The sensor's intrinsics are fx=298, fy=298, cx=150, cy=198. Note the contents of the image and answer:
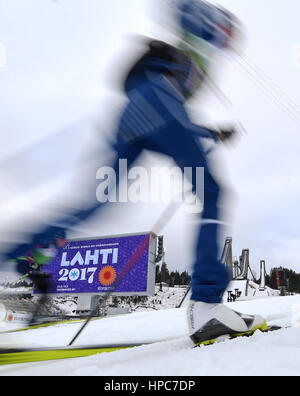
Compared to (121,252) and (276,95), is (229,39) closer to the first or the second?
(276,95)

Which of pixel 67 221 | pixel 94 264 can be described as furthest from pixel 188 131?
pixel 94 264

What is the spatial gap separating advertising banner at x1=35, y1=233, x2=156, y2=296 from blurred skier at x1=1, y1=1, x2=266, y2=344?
6.44 metres

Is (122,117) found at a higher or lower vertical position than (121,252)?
lower

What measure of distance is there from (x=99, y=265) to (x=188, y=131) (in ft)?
25.6

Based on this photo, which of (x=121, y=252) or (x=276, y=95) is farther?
(x=121, y=252)

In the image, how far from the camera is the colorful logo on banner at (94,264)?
816 centimetres

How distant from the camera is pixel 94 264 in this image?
8617mm

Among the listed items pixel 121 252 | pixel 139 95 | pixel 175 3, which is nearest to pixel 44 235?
pixel 139 95

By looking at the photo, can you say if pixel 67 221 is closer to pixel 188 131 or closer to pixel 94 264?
pixel 188 131

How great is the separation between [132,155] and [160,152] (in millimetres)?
134

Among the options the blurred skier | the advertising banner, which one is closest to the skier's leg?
the blurred skier
